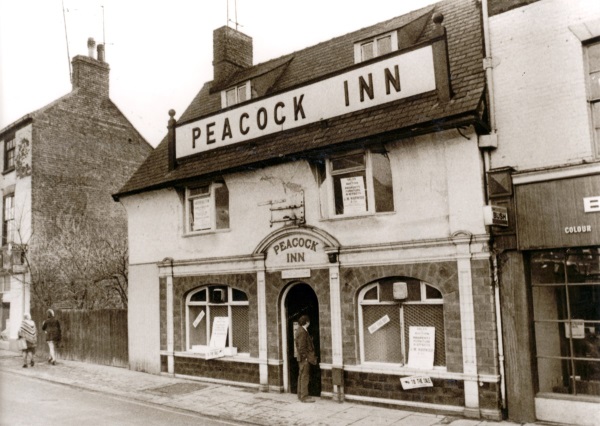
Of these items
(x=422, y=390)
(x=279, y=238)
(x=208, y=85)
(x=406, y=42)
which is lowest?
(x=422, y=390)

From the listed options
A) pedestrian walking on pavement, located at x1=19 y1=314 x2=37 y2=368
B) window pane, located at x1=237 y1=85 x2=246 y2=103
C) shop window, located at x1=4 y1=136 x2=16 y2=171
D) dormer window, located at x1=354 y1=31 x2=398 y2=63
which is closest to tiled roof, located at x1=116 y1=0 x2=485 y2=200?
dormer window, located at x1=354 y1=31 x2=398 y2=63

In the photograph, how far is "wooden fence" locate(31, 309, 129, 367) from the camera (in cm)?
1712

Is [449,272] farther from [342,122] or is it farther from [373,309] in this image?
[342,122]

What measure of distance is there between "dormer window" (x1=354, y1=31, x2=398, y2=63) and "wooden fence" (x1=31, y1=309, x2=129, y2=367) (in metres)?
10.5

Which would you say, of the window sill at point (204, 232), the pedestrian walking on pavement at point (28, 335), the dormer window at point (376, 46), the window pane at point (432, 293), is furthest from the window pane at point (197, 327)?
the dormer window at point (376, 46)

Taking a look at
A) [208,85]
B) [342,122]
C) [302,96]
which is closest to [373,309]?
[342,122]

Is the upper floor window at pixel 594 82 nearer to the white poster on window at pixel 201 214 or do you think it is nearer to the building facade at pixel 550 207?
the building facade at pixel 550 207

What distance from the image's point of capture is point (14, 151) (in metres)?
23.2

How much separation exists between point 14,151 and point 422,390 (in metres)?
20.0

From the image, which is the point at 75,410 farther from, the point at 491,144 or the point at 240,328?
the point at 491,144

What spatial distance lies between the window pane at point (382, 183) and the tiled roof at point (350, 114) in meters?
0.59

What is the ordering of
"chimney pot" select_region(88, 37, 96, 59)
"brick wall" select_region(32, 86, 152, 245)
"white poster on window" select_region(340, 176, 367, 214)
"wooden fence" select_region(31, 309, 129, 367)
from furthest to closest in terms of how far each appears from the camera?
"chimney pot" select_region(88, 37, 96, 59), "brick wall" select_region(32, 86, 152, 245), "wooden fence" select_region(31, 309, 129, 367), "white poster on window" select_region(340, 176, 367, 214)

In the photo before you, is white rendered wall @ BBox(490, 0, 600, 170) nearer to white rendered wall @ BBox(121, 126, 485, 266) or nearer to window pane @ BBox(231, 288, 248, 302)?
white rendered wall @ BBox(121, 126, 485, 266)

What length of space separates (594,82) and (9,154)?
2254 cm
